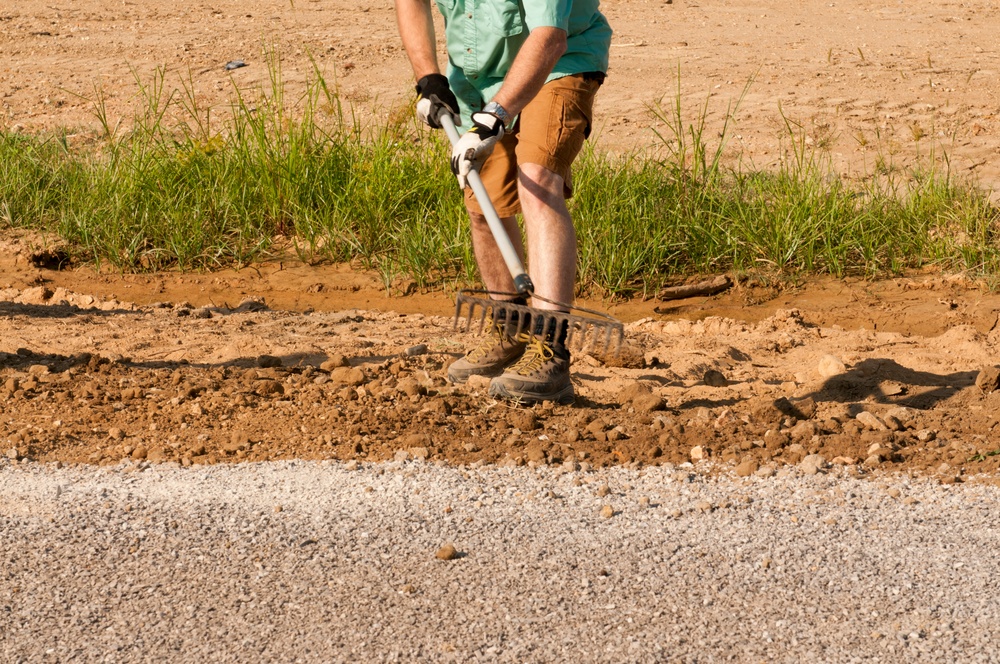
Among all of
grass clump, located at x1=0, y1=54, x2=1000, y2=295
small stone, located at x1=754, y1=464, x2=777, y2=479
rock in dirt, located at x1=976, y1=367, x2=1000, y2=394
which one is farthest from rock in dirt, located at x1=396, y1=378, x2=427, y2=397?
rock in dirt, located at x1=976, y1=367, x2=1000, y2=394

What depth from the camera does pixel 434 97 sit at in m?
3.61

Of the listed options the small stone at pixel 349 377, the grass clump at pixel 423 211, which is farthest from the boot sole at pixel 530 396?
the grass clump at pixel 423 211

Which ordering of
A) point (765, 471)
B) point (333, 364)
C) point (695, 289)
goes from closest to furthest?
1. point (765, 471)
2. point (333, 364)
3. point (695, 289)

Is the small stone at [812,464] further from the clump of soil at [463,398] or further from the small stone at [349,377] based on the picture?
the small stone at [349,377]

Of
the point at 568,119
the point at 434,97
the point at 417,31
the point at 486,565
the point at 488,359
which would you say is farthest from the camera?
the point at 488,359

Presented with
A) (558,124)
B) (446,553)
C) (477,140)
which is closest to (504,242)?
(477,140)

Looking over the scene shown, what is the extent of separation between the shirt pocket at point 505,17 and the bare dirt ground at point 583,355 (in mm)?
1181

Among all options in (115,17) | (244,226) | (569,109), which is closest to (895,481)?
(569,109)

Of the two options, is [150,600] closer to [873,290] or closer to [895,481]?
[895,481]

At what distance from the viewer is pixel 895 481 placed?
9.95 ft

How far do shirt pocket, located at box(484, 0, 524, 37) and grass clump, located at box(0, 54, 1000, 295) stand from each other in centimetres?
186

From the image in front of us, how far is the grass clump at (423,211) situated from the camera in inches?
212

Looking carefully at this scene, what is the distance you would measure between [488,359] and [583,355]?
1.99 ft

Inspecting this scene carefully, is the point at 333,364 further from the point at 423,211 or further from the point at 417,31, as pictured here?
the point at 423,211
